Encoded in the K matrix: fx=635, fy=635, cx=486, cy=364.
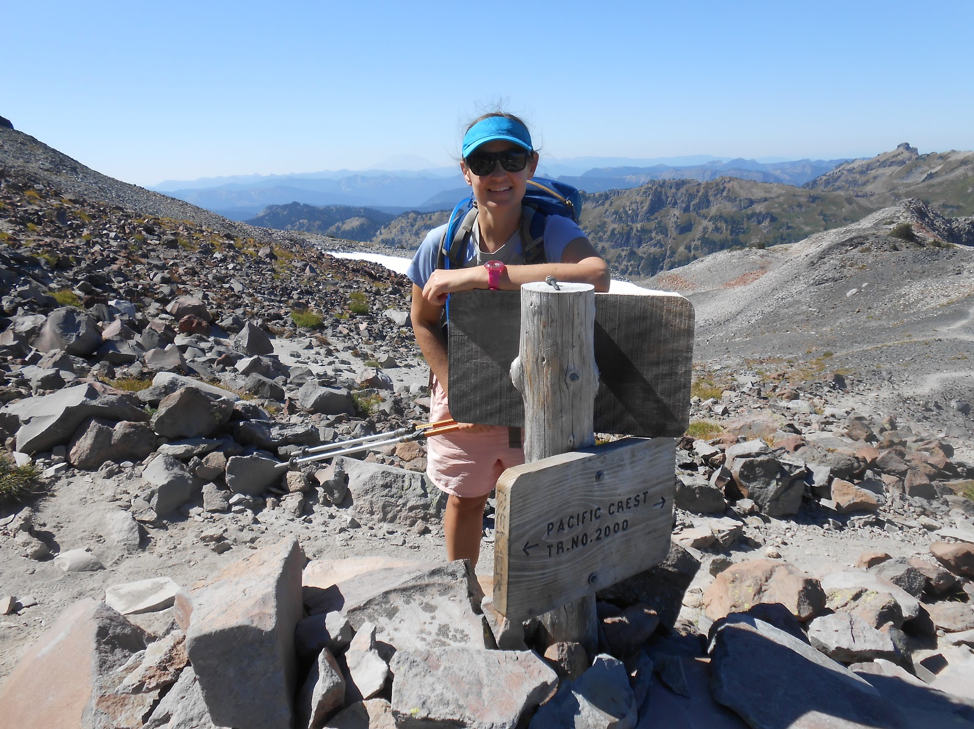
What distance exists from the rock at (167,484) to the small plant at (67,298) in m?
7.41

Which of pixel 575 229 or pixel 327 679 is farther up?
pixel 575 229

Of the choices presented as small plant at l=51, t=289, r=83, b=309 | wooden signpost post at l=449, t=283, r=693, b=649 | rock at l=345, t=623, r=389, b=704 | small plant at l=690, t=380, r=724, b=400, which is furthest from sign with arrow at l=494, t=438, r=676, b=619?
small plant at l=51, t=289, r=83, b=309

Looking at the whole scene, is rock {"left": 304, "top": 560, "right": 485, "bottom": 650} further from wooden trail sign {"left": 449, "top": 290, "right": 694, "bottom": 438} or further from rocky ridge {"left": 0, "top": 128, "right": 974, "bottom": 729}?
wooden trail sign {"left": 449, "top": 290, "right": 694, "bottom": 438}

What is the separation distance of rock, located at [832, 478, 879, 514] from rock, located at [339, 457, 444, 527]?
3895 millimetres

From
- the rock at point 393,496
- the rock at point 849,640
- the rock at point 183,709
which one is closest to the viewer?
the rock at point 183,709

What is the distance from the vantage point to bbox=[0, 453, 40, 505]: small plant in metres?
5.21

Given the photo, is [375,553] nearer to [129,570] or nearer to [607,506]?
[129,570]

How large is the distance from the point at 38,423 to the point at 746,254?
163 feet

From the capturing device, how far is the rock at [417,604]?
10.0 feet

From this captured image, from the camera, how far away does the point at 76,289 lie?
12.5m

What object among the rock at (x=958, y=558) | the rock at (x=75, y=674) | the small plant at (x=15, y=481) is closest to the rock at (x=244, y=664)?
the rock at (x=75, y=674)

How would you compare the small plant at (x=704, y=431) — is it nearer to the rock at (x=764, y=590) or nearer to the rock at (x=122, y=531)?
the rock at (x=764, y=590)

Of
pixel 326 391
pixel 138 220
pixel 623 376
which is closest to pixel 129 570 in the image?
pixel 326 391

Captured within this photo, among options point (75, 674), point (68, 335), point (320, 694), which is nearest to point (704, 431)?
point (320, 694)
